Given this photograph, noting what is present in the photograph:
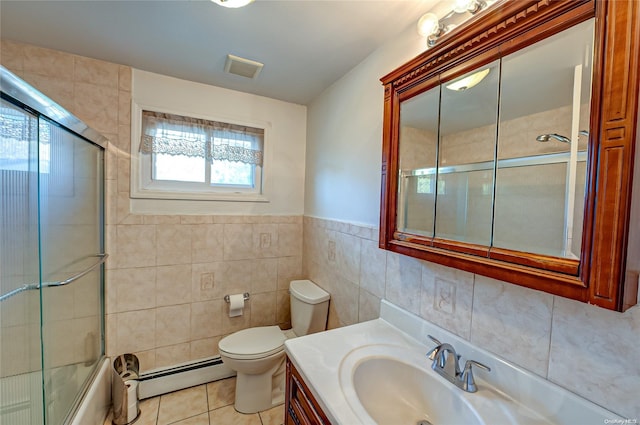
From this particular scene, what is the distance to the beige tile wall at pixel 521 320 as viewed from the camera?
2.08 ft

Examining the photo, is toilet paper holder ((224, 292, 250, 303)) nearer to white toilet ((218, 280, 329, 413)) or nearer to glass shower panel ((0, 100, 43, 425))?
white toilet ((218, 280, 329, 413))

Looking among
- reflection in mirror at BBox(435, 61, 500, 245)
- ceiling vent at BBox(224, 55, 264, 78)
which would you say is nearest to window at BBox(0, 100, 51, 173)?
ceiling vent at BBox(224, 55, 264, 78)

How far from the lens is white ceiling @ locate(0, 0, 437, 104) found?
3.83ft

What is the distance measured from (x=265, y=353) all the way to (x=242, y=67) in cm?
185

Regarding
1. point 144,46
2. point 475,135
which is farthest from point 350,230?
point 144,46

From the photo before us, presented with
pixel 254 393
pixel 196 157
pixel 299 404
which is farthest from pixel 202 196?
pixel 299 404

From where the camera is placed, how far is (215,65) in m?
1.67

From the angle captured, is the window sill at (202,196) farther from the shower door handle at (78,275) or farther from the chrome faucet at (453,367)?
the chrome faucet at (453,367)

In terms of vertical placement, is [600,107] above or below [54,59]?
below

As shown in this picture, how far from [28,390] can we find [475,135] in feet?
6.67

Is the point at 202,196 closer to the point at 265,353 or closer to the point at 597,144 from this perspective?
the point at 265,353

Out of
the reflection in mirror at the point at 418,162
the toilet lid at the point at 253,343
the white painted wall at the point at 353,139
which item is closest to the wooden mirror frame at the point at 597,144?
the reflection in mirror at the point at 418,162

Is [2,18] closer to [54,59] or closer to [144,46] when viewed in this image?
[54,59]

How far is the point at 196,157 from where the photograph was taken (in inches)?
77.6
